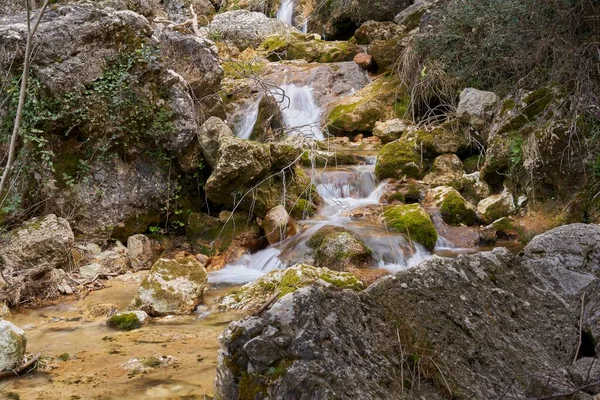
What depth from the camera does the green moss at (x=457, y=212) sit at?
301 inches

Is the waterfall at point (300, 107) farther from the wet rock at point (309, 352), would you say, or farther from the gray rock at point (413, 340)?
the wet rock at point (309, 352)

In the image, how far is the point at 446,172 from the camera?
28.9 feet

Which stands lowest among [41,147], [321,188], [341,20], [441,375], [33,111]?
[321,188]

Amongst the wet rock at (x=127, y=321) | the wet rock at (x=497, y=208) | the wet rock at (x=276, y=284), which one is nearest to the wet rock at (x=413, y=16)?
the wet rock at (x=497, y=208)

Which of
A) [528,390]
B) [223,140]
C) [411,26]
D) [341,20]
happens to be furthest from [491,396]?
[341,20]

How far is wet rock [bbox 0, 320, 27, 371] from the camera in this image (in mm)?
3658

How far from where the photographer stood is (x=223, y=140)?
7.39 metres

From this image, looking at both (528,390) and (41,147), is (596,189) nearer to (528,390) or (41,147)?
(528,390)

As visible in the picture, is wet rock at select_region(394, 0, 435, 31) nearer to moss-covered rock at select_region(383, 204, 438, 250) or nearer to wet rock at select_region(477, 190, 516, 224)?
wet rock at select_region(477, 190, 516, 224)

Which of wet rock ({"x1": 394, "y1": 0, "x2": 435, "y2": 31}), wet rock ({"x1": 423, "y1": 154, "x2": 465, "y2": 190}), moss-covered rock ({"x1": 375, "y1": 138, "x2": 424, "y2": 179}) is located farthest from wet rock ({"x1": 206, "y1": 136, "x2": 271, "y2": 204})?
wet rock ({"x1": 394, "y1": 0, "x2": 435, "y2": 31})

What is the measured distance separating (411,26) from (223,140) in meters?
7.86

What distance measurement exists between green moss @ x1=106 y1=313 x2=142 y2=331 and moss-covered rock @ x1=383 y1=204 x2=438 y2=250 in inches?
141

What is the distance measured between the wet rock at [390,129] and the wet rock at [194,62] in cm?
353

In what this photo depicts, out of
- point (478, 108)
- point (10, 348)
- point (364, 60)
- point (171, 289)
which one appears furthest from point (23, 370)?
point (364, 60)
